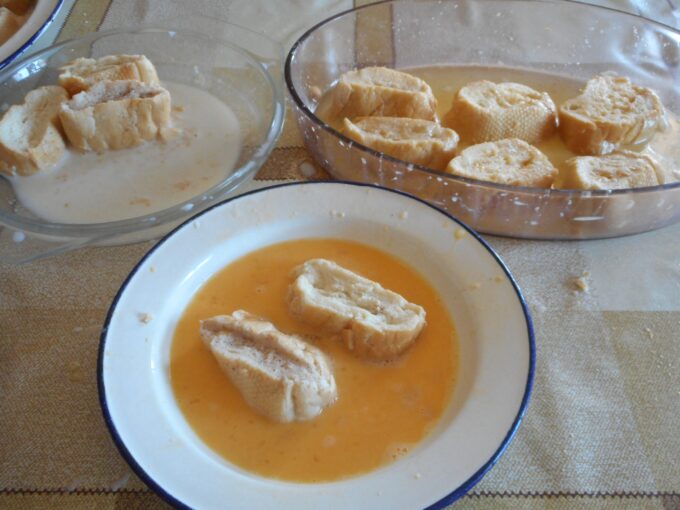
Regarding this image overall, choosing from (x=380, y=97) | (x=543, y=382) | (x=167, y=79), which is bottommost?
(x=543, y=382)

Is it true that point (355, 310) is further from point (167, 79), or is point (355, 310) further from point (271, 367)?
point (167, 79)

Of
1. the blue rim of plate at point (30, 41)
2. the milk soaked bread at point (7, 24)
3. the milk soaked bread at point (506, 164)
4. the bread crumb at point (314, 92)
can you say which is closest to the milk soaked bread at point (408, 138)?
the milk soaked bread at point (506, 164)

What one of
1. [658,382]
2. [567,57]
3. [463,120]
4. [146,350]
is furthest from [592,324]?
[567,57]

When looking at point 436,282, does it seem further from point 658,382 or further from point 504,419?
point 658,382

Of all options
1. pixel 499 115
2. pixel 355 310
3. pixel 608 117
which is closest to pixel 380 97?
pixel 499 115

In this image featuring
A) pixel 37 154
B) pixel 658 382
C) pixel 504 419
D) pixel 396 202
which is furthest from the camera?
pixel 37 154

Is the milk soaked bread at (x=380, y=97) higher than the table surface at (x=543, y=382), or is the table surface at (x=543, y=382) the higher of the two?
the milk soaked bread at (x=380, y=97)

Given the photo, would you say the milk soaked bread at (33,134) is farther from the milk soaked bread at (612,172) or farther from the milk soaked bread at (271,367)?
the milk soaked bread at (612,172)
